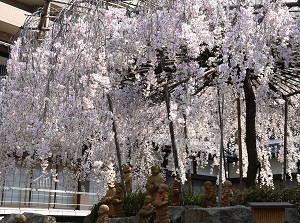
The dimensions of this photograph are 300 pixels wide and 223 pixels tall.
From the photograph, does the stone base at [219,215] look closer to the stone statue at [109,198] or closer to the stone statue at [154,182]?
the stone statue at [154,182]

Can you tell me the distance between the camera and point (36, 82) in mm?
9281

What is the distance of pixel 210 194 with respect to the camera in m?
9.00

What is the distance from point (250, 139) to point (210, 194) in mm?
2742

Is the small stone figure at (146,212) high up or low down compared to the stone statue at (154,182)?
down

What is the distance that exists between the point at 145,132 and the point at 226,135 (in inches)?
154

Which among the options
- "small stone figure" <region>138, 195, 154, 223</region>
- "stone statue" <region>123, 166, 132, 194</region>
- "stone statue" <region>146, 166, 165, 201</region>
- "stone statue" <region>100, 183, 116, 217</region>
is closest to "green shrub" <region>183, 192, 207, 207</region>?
"stone statue" <region>123, 166, 132, 194</region>

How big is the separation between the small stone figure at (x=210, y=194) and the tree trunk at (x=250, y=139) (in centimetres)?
214

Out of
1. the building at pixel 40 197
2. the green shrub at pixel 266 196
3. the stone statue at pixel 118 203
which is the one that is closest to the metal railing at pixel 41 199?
the building at pixel 40 197

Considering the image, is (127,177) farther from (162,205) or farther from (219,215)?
(219,215)

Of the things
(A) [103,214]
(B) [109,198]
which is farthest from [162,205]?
(B) [109,198]

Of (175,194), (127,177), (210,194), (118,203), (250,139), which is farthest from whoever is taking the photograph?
(250,139)

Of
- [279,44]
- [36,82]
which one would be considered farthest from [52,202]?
[279,44]

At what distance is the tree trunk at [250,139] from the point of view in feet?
35.9

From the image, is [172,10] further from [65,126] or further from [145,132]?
[145,132]
